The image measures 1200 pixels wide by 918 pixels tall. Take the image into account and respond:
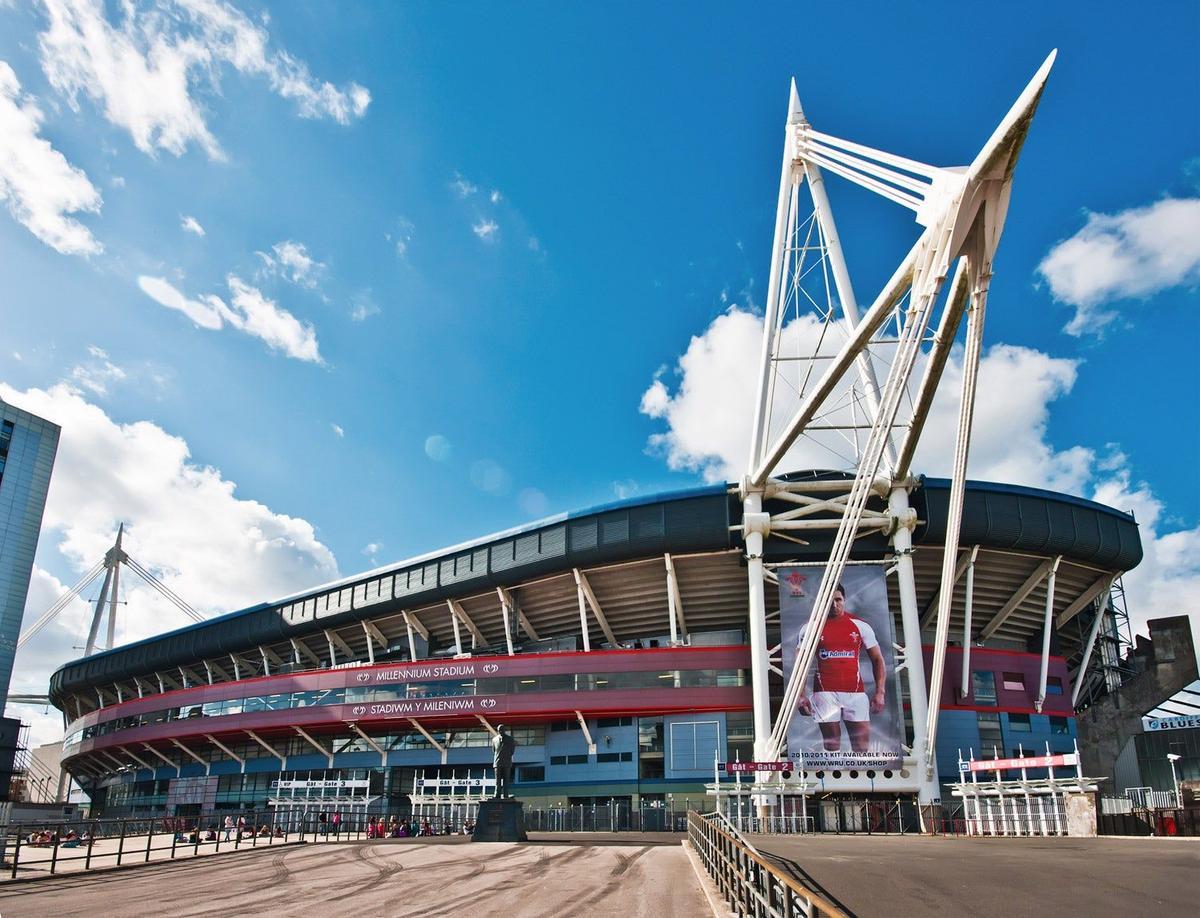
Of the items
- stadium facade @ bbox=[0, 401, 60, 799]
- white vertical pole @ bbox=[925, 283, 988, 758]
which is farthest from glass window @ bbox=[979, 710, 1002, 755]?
stadium facade @ bbox=[0, 401, 60, 799]

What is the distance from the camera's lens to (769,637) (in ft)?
183

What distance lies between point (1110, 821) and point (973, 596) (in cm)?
2402

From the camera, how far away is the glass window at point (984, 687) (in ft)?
170

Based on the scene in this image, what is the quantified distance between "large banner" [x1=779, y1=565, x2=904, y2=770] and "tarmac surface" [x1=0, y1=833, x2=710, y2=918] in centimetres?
1856

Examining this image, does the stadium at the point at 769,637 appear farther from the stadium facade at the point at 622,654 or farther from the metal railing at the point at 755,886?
the metal railing at the point at 755,886

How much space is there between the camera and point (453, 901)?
15055 mm

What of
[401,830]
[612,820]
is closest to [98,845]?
[401,830]

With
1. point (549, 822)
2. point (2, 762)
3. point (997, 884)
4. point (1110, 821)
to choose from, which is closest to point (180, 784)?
point (2, 762)

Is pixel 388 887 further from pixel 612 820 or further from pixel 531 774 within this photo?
pixel 531 774

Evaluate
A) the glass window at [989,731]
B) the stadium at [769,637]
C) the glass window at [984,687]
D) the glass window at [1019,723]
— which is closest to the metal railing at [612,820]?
the stadium at [769,637]

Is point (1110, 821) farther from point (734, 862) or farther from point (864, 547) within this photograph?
point (734, 862)

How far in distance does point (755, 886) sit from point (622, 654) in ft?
142

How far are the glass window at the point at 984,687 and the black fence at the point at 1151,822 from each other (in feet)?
61.3

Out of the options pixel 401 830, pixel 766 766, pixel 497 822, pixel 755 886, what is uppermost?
pixel 766 766
